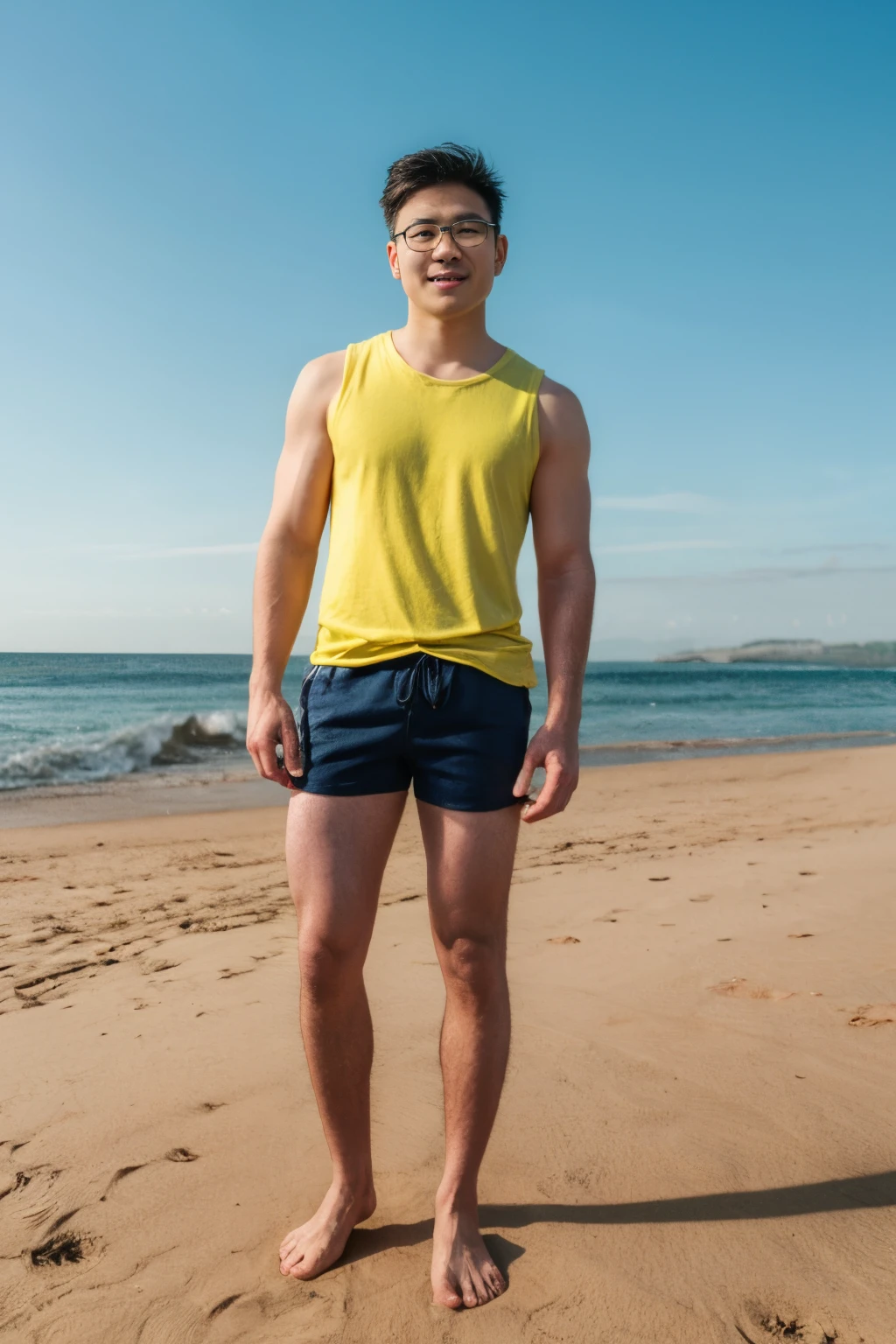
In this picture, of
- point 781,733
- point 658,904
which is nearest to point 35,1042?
point 658,904

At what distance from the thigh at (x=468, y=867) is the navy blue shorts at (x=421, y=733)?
0.03 meters

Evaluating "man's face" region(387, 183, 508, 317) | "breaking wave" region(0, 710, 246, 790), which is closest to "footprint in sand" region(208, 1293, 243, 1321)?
"man's face" region(387, 183, 508, 317)

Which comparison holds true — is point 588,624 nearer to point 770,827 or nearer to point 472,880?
point 472,880

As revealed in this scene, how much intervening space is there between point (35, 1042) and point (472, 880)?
2.03 metres

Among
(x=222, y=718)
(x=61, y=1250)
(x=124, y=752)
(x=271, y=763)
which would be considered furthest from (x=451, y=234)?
(x=222, y=718)

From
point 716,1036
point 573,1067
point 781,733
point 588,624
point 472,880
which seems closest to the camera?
point 472,880

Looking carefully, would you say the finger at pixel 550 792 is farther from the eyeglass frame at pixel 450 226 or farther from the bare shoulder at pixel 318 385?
the eyeglass frame at pixel 450 226

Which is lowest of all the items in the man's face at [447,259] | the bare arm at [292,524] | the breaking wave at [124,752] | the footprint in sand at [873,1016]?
the breaking wave at [124,752]

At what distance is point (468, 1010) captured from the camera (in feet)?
6.01

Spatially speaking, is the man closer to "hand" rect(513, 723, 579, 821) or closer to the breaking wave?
"hand" rect(513, 723, 579, 821)

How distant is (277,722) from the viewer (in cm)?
181

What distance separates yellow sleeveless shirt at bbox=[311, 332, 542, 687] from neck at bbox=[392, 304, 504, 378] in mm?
57

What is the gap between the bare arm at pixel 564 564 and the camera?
6.00ft

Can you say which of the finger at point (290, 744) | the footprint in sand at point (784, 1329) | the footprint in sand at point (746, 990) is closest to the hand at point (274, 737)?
the finger at point (290, 744)
